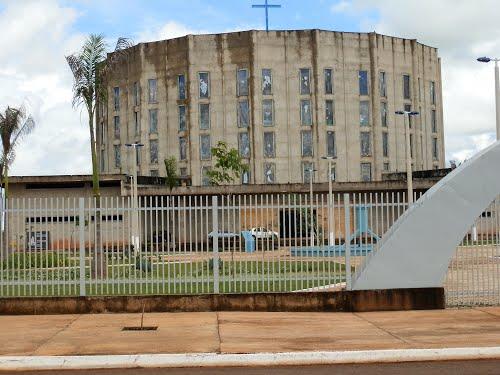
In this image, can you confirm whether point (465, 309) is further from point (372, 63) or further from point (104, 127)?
point (104, 127)

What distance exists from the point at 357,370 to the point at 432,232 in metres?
6.85

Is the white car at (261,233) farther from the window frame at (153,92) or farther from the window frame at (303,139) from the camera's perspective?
the window frame at (153,92)

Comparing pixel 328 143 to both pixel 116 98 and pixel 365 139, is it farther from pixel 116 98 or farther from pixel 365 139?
pixel 116 98

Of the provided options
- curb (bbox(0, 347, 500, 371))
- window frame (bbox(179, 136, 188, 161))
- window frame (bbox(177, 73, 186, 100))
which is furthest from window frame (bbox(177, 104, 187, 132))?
curb (bbox(0, 347, 500, 371))

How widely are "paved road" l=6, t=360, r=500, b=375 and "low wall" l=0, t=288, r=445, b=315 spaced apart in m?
5.67

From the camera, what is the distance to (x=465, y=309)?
57.0ft

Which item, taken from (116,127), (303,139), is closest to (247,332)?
(303,139)

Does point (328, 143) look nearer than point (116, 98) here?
Yes

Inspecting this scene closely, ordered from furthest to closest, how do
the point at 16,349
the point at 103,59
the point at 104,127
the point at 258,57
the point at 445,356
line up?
the point at 104,127 → the point at 258,57 → the point at 103,59 → the point at 16,349 → the point at 445,356

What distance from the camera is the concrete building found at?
80375mm

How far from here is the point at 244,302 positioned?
17.2 metres

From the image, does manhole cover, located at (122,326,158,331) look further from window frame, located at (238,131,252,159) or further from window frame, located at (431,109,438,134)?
window frame, located at (431,109,438,134)

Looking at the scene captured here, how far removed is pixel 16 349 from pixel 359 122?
2823 inches

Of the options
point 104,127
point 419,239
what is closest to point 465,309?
point 419,239
